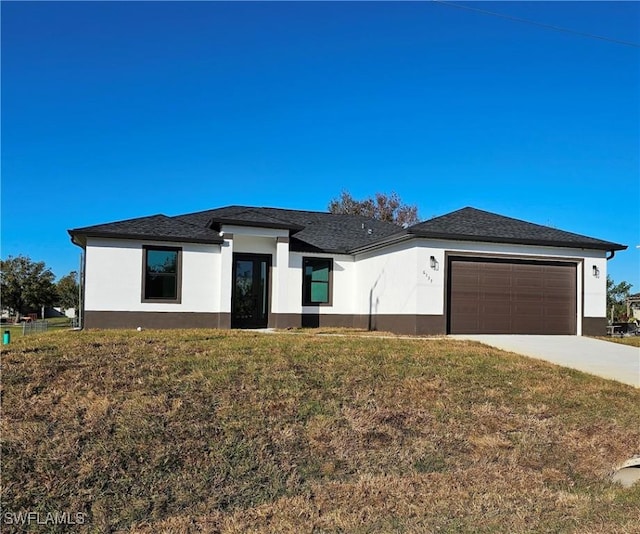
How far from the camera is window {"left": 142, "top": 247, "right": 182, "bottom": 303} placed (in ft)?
53.0

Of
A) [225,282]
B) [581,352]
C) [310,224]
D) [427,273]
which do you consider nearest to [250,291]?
[225,282]

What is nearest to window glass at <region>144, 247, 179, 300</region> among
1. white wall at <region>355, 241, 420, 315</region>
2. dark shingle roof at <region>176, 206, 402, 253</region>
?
dark shingle roof at <region>176, 206, 402, 253</region>

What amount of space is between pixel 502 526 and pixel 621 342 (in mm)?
12252

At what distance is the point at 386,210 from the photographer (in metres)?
44.8

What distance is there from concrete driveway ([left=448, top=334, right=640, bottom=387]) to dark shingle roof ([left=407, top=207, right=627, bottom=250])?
2.75 m

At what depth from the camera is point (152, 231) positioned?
16062mm

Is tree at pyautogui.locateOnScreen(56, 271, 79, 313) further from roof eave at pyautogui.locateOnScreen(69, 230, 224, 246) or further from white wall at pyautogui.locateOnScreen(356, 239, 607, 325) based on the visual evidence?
white wall at pyautogui.locateOnScreen(356, 239, 607, 325)

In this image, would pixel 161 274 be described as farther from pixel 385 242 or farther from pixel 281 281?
pixel 385 242

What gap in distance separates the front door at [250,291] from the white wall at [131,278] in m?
1.12

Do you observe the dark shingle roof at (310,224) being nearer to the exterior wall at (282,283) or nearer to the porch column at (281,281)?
the exterior wall at (282,283)

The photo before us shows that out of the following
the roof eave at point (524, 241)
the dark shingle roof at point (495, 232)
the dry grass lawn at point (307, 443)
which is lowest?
the dry grass lawn at point (307, 443)

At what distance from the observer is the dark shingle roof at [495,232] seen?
49.3 feet

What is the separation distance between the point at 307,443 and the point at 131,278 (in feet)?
37.4

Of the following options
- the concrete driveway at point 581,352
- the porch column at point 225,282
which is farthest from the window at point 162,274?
the concrete driveway at point 581,352
